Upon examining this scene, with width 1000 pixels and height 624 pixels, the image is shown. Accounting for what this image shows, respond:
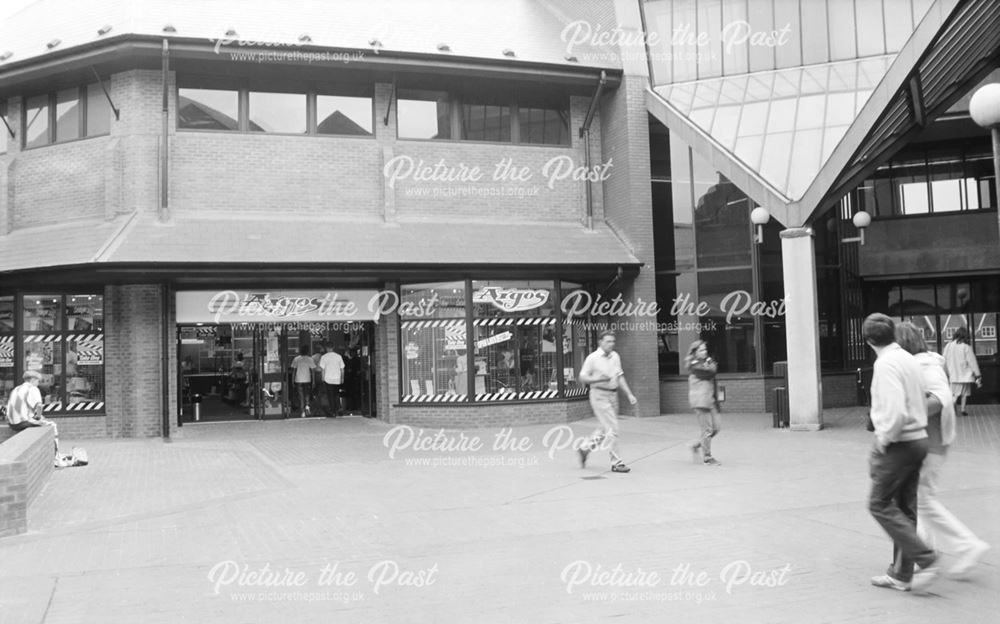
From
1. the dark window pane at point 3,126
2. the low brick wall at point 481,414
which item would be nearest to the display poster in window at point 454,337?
the low brick wall at point 481,414

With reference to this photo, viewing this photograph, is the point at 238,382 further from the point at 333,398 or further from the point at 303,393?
the point at 333,398

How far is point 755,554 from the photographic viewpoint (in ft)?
21.8

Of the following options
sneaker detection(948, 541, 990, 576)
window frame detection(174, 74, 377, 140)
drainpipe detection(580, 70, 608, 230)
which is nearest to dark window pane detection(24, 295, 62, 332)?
window frame detection(174, 74, 377, 140)

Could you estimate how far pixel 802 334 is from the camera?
1462cm

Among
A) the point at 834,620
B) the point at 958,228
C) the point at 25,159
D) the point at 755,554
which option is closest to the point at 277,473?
the point at 755,554

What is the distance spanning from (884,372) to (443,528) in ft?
13.6

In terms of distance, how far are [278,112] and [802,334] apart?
1088 cm

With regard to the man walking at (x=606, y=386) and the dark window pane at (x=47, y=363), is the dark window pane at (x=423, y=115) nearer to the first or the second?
the dark window pane at (x=47, y=363)

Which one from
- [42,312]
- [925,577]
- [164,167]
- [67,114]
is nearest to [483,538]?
[925,577]

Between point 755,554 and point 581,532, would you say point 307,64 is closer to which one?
point 581,532

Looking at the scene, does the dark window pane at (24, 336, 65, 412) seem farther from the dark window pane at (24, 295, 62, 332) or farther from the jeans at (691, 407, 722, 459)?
the jeans at (691, 407, 722, 459)

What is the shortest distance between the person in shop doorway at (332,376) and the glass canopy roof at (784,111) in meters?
8.75

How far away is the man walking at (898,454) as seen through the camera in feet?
18.2

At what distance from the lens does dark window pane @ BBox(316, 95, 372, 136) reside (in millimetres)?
17031
